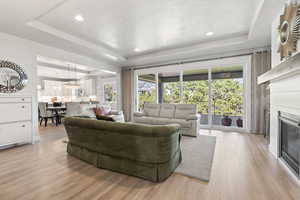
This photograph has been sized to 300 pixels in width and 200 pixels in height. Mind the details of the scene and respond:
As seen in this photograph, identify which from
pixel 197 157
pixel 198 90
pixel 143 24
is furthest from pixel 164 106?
pixel 143 24

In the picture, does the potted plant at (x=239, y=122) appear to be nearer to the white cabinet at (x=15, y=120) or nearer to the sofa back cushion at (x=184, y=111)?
the sofa back cushion at (x=184, y=111)

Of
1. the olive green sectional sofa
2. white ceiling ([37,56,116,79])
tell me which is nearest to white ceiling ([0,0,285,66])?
the olive green sectional sofa

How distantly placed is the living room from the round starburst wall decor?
0.01 meters

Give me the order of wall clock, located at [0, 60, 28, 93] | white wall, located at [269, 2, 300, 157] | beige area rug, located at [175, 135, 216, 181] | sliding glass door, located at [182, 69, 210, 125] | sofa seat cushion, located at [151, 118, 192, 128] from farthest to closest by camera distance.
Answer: sliding glass door, located at [182, 69, 210, 125], sofa seat cushion, located at [151, 118, 192, 128], wall clock, located at [0, 60, 28, 93], beige area rug, located at [175, 135, 216, 181], white wall, located at [269, 2, 300, 157]

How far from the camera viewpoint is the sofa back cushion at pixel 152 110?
5.18 metres

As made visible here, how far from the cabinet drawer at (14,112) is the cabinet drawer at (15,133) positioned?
0.12m

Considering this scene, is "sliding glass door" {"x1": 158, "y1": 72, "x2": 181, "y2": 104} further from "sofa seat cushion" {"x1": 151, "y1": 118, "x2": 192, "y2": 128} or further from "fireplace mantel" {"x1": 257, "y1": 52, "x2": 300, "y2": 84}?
"fireplace mantel" {"x1": 257, "y1": 52, "x2": 300, "y2": 84}

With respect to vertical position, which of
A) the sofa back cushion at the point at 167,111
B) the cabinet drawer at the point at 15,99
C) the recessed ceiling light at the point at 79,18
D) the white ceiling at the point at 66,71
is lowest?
the sofa back cushion at the point at 167,111

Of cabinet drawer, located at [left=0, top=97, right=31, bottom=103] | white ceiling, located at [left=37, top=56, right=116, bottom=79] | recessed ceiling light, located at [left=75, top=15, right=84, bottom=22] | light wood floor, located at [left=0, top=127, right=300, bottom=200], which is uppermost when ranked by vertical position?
recessed ceiling light, located at [left=75, top=15, right=84, bottom=22]

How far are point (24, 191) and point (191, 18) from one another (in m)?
4.00

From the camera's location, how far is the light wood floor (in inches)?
66.1

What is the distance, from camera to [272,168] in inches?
91.5

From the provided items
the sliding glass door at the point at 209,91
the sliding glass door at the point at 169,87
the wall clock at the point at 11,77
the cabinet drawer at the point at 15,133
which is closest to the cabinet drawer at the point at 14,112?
the cabinet drawer at the point at 15,133

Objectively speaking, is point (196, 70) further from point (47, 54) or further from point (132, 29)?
point (47, 54)
